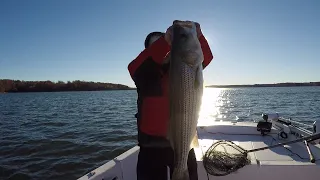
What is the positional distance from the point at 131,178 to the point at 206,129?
10.8 feet

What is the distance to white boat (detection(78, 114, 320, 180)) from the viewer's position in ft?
16.1

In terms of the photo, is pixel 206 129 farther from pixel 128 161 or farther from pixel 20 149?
pixel 20 149

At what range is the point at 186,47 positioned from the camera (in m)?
2.40

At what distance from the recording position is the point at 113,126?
67.1 feet

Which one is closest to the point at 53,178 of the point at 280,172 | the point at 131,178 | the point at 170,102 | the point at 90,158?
the point at 90,158

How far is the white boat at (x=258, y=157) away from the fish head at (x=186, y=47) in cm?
328

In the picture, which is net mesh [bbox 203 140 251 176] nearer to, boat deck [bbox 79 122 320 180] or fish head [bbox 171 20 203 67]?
boat deck [bbox 79 122 320 180]

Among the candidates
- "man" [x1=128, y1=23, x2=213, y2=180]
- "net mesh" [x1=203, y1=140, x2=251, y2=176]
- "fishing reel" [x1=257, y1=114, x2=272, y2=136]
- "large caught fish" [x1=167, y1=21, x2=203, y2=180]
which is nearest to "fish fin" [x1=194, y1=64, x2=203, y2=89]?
"large caught fish" [x1=167, y1=21, x2=203, y2=180]

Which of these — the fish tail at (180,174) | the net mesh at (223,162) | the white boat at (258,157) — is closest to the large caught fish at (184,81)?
the fish tail at (180,174)

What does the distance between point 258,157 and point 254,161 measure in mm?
782

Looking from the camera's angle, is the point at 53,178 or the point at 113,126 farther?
the point at 113,126

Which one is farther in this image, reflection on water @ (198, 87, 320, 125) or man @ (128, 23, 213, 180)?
reflection on water @ (198, 87, 320, 125)

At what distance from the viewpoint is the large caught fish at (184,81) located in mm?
2410

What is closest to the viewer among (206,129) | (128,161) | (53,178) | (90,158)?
(128,161)
